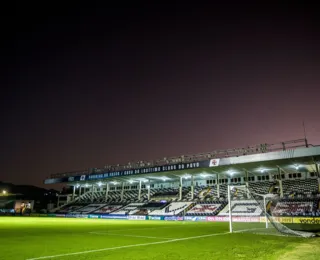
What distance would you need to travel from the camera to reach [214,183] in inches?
2272

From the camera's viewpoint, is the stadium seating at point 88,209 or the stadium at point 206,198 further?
the stadium seating at point 88,209

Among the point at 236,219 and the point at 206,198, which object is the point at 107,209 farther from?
the point at 236,219

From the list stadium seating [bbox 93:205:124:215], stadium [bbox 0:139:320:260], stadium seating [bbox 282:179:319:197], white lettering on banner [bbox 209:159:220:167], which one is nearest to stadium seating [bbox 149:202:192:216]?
stadium [bbox 0:139:320:260]

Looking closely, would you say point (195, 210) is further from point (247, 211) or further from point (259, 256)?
point (259, 256)

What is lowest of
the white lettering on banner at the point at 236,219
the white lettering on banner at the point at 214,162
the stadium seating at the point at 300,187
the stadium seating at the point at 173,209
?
the white lettering on banner at the point at 236,219

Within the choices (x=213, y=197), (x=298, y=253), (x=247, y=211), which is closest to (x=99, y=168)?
(x=213, y=197)

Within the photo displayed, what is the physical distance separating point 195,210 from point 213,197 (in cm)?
673

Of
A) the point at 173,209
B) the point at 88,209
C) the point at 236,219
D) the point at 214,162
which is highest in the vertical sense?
the point at 214,162

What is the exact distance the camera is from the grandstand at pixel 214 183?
3791 centimetres

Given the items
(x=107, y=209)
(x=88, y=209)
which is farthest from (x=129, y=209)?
(x=88, y=209)

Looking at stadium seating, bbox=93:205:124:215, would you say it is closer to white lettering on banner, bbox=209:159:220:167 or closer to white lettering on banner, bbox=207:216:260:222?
white lettering on banner, bbox=209:159:220:167

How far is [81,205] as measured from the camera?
66.2 m

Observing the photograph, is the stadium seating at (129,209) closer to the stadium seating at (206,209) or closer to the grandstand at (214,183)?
the grandstand at (214,183)

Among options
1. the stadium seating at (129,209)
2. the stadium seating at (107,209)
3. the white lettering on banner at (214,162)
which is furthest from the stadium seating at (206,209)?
the stadium seating at (107,209)
